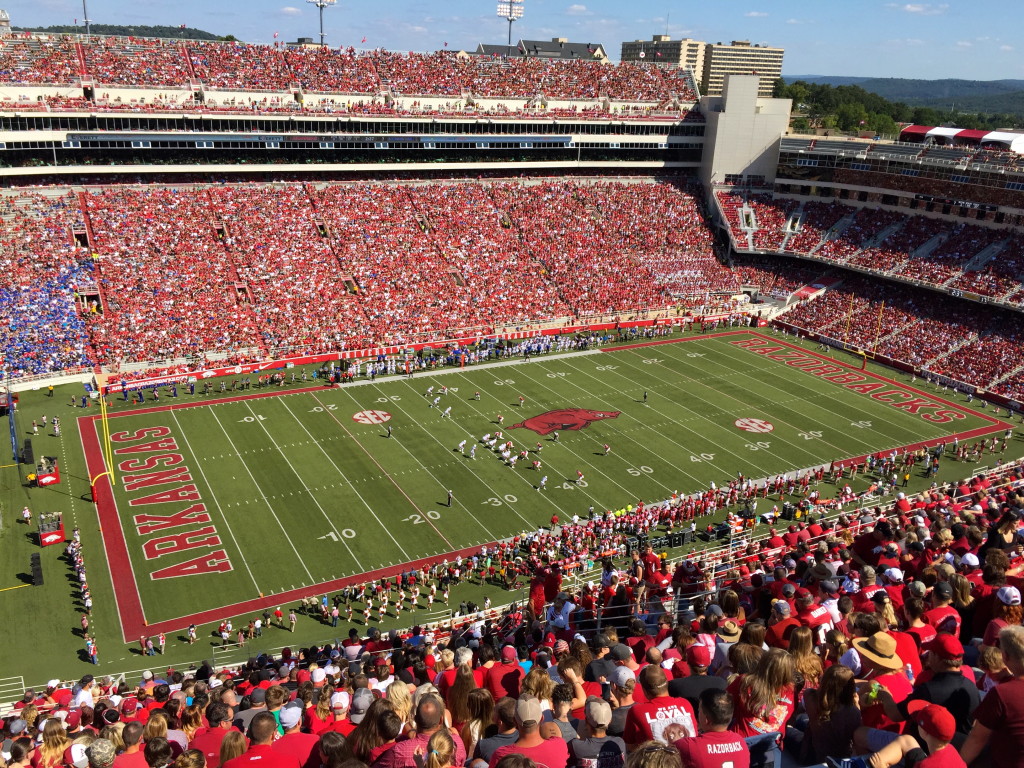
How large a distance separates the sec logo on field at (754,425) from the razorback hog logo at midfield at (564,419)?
551cm

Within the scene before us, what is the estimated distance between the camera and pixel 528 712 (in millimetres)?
5883

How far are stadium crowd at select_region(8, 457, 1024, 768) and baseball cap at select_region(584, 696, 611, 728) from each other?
11mm

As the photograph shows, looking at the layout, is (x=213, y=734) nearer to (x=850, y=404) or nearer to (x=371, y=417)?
(x=371, y=417)

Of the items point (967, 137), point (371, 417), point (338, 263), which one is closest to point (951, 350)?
point (967, 137)

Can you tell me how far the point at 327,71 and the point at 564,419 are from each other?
34156mm

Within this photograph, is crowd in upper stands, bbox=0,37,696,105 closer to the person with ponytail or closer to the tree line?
the person with ponytail

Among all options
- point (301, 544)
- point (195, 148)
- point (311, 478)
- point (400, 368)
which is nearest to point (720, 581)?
point (301, 544)

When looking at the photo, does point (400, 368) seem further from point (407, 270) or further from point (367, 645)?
point (367, 645)

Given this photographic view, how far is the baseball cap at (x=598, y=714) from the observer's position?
6125mm

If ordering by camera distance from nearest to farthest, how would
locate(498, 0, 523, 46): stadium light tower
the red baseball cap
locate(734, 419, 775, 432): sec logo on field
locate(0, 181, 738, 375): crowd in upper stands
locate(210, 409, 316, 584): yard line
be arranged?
1. the red baseball cap
2. locate(210, 409, 316, 584): yard line
3. locate(734, 419, 775, 432): sec logo on field
4. locate(0, 181, 738, 375): crowd in upper stands
5. locate(498, 0, 523, 46): stadium light tower

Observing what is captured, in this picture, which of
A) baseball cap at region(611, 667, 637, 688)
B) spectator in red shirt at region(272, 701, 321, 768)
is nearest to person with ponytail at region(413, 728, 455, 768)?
spectator in red shirt at region(272, 701, 321, 768)

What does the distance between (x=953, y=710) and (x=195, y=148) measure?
2066 inches

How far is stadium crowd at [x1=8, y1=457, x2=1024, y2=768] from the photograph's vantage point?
5.38m

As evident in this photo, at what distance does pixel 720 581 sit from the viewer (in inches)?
627
